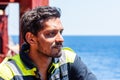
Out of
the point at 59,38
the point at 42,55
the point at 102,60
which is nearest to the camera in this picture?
the point at 59,38

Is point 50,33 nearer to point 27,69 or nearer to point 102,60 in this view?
point 27,69

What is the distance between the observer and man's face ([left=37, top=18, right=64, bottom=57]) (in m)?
3.30

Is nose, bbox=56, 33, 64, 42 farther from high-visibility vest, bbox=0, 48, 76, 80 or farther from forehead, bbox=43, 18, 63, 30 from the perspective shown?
high-visibility vest, bbox=0, 48, 76, 80

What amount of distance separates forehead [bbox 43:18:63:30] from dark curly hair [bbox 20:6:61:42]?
0.07 ft

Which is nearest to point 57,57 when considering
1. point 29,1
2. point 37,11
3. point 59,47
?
point 59,47

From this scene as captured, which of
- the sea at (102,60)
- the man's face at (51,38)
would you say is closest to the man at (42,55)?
the man's face at (51,38)

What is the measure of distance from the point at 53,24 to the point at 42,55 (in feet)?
0.77

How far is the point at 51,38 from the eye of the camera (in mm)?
3330

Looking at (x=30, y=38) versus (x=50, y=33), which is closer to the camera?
(x=50, y=33)

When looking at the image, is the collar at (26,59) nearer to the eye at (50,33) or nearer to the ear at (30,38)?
the ear at (30,38)

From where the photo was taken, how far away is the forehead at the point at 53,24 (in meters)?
3.32

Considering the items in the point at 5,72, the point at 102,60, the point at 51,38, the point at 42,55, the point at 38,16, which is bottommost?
the point at 102,60

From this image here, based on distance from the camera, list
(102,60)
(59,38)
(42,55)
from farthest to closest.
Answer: (102,60) → (42,55) → (59,38)

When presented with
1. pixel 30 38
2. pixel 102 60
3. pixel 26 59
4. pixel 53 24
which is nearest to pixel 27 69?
pixel 26 59
